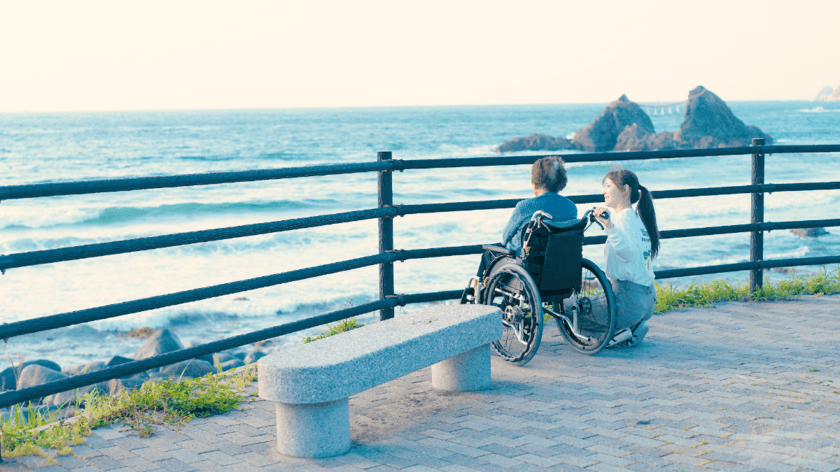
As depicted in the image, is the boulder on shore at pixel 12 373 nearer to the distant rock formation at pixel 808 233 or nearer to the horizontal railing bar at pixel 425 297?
the horizontal railing bar at pixel 425 297

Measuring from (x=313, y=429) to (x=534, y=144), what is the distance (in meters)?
62.5

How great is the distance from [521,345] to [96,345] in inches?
298

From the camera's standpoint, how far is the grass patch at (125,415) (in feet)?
11.8

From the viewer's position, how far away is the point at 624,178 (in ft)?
17.0

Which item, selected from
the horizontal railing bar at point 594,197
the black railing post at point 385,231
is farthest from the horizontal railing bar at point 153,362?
the horizontal railing bar at point 594,197

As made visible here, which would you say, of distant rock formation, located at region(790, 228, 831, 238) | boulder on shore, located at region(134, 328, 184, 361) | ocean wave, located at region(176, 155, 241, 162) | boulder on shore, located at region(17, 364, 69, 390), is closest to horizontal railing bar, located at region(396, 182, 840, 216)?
boulder on shore, located at region(17, 364, 69, 390)

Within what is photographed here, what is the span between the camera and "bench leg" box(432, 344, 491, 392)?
4.35 m

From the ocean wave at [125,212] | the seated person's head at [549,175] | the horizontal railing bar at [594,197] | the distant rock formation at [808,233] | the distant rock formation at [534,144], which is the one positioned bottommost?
the distant rock formation at [808,233]

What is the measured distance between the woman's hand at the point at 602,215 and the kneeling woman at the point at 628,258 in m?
0.13

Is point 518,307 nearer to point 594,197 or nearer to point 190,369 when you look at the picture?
point 594,197

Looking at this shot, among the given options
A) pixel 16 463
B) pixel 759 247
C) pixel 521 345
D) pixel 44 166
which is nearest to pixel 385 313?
pixel 521 345

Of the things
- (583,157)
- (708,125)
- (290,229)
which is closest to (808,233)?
(583,157)

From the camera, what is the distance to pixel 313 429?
3.40 meters

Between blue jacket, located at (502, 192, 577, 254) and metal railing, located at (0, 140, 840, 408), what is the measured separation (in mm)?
647
